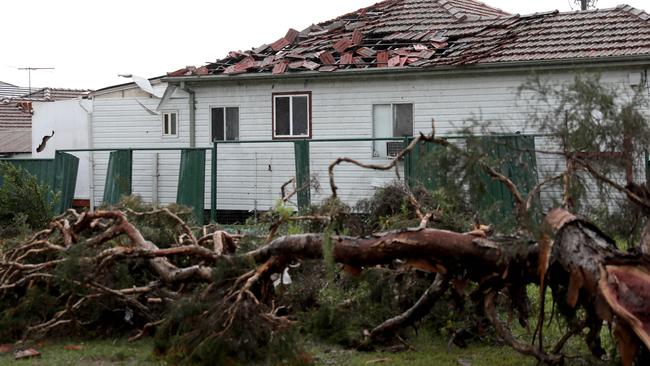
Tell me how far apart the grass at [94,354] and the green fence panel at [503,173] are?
2.68 m

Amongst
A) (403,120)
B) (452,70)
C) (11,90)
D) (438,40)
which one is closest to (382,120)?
(403,120)

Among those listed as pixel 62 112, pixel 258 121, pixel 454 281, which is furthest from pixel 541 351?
pixel 62 112

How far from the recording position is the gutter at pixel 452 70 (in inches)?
663

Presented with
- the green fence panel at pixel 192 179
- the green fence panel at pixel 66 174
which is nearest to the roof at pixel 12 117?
the green fence panel at pixel 66 174

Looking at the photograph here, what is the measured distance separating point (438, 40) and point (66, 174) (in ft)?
25.3

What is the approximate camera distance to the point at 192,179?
17.8 metres

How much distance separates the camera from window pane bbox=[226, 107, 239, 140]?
67.3ft

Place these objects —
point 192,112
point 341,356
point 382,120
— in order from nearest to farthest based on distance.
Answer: point 341,356
point 382,120
point 192,112

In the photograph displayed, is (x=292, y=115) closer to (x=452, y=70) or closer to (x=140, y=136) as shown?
(x=452, y=70)

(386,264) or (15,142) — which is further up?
(15,142)

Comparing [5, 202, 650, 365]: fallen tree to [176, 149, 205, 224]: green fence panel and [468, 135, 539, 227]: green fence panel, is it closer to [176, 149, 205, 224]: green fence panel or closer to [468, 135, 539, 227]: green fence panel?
[468, 135, 539, 227]: green fence panel

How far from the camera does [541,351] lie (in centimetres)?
676

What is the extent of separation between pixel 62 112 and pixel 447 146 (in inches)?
724

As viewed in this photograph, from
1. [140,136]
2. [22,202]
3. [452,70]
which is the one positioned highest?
[452,70]
